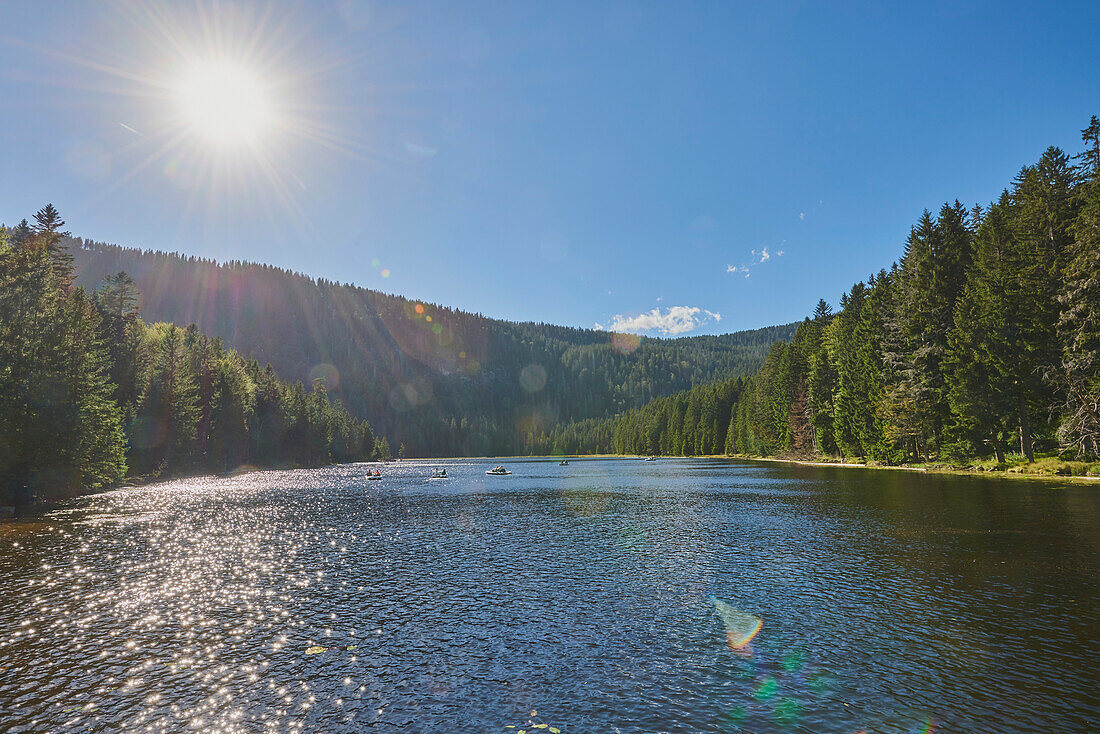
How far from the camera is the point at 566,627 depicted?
18.5m

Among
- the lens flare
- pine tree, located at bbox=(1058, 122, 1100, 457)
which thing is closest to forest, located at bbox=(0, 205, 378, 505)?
the lens flare

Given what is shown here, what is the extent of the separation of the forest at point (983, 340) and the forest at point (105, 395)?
97560 mm

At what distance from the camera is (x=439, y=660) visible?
15836 millimetres

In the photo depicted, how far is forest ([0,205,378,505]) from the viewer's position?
4938 cm

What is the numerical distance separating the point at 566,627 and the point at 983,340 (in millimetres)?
65363

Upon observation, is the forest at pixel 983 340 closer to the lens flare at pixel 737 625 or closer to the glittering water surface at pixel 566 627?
the glittering water surface at pixel 566 627

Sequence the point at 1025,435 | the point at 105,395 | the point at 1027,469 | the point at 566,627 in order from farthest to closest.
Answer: the point at 105,395, the point at 1025,435, the point at 1027,469, the point at 566,627

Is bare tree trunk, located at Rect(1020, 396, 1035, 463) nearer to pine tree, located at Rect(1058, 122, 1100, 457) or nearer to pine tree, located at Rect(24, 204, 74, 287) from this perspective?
pine tree, located at Rect(1058, 122, 1100, 457)

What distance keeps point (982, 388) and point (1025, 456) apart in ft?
30.6

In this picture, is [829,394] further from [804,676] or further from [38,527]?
[38,527]

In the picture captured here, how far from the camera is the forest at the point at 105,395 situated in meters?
49.4

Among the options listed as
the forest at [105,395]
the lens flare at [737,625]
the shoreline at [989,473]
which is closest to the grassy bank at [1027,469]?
the shoreline at [989,473]

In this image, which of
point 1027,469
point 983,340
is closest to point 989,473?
point 1027,469

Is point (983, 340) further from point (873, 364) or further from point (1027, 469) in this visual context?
point (873, 364)
